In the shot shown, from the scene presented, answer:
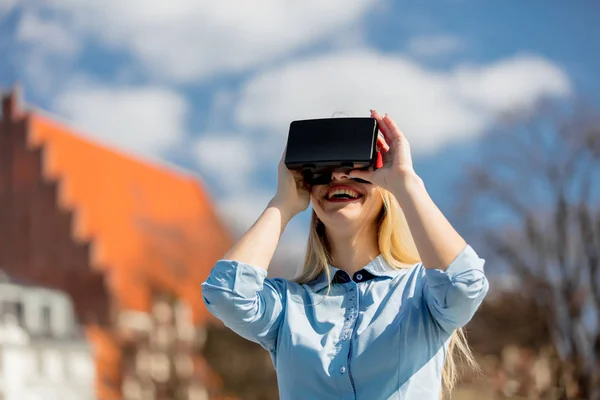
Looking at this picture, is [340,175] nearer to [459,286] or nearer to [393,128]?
[393,128]

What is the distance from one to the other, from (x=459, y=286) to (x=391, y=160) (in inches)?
7.7

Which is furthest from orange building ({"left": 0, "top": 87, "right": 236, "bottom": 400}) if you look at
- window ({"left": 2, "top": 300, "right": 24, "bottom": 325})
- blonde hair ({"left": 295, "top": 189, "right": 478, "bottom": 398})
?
blonde hair ({"left": 295, "top": 189, "right": 478, "bottom": 398})

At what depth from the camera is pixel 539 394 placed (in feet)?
24.6

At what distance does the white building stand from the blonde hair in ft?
38.8

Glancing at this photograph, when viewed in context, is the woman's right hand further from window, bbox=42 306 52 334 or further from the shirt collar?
window, bbox=42 306 52 334

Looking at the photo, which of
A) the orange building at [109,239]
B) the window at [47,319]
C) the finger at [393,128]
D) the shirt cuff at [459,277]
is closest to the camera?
the shirt cuff at [459,277]

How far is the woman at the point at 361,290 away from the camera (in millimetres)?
985

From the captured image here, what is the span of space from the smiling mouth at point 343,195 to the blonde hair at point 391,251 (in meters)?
0.05

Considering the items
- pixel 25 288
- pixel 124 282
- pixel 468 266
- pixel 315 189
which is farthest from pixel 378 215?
pixel 124 282

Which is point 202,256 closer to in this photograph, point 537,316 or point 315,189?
point 537,316

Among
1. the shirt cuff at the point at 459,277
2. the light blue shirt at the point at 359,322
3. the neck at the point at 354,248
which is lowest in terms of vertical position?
the light blue shirt at the point at 359,322

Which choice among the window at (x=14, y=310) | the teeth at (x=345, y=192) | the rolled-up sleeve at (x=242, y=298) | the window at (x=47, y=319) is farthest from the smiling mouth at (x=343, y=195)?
the window at (x=47, y=319)

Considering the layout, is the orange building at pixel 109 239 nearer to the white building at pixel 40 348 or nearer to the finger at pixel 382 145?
the white building at pixel 40 348

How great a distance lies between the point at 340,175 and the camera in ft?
3.56
